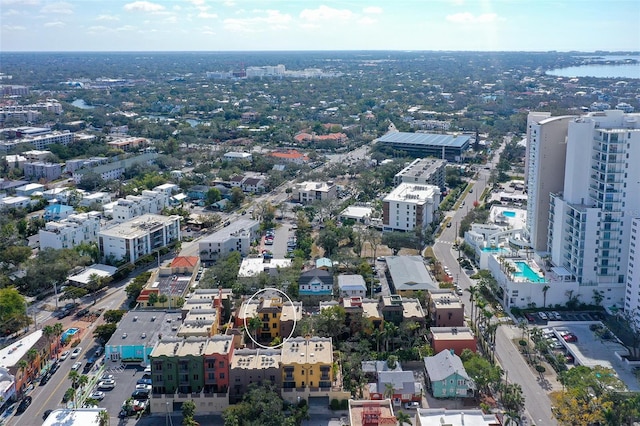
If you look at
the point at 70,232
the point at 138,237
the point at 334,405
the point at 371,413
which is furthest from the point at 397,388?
the point at 70,232

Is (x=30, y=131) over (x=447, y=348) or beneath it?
over

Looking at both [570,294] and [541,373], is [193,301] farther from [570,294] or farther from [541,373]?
[570,294]

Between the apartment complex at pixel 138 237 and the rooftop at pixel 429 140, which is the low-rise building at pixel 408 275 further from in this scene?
the rooftop at pixel 429 140

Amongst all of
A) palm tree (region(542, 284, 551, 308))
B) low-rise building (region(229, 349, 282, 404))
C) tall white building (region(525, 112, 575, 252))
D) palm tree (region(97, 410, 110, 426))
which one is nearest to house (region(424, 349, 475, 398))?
low-rise building (region(229, 349, 282, 404))

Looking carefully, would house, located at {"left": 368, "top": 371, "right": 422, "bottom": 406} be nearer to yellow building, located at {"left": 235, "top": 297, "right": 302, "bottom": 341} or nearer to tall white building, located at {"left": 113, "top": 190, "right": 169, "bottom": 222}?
yellow building, located at {"left": 235, "top": 297, "right": 302, "bottom": 341}

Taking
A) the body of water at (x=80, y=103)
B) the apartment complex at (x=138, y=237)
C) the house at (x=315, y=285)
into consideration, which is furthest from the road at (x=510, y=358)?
the body of water at (x=80, y=103)

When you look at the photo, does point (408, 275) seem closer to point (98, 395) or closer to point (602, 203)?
point (602, 203)

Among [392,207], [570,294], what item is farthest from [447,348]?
[392,207]
